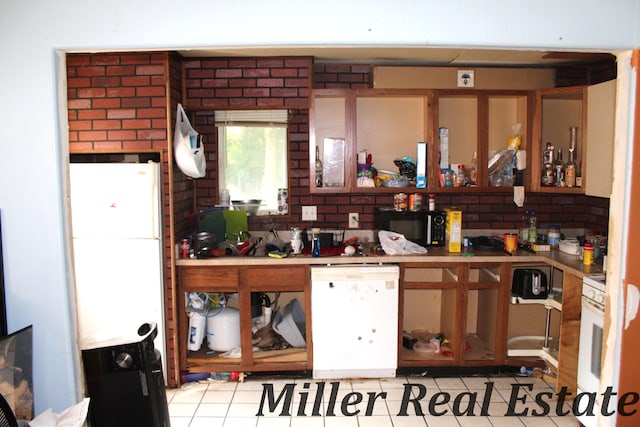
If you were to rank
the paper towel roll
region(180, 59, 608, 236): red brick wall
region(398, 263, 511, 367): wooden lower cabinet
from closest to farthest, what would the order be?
region(398, 263, 511, 367): wooden lower cabinet < the paper towel roll < region(180, 59, 608, 236): red brick wall

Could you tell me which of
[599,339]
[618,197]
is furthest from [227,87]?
[599,339]

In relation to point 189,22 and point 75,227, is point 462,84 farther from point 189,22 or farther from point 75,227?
point 75,227

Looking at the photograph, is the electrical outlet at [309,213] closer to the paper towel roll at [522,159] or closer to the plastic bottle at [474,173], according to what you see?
the plastic bottle at [474,173]

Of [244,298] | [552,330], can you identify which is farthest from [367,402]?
[552,330]

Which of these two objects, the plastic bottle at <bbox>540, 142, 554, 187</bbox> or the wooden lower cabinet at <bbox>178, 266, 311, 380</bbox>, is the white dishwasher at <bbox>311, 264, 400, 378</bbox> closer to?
the wooden lower cabinet at <bbox>178, 266, 311, 380</bbox>

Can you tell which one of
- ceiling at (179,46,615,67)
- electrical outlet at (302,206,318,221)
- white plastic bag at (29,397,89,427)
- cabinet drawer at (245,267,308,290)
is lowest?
white plastic bag at (29,397,89,427)

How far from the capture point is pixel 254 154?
3.79 m

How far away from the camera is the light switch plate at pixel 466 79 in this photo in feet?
11.6

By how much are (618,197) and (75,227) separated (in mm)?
3058

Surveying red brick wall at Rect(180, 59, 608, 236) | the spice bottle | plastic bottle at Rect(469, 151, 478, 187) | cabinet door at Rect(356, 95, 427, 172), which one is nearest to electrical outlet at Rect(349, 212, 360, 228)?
red brick wall at Rect(180, 59, 608, 236)

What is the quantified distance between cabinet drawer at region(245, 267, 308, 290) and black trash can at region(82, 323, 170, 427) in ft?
3.70

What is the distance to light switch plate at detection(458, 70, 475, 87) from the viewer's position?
3.52 meters

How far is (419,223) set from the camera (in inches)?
139

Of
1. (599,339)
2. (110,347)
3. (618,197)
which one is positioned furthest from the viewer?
(599,339)
